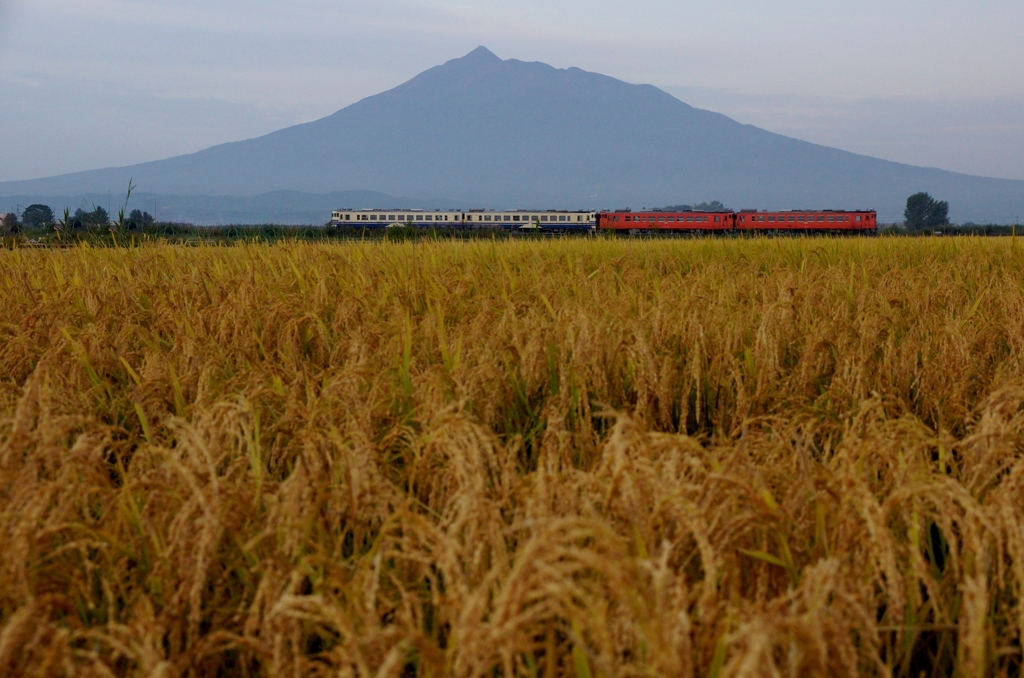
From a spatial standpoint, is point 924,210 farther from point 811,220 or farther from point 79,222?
point 79,222

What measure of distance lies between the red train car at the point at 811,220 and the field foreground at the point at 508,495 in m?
30.6

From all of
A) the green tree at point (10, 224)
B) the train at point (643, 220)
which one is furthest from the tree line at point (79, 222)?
the train at point (643, 220)

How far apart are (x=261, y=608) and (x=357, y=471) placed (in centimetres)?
31

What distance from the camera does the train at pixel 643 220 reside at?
32.9 m

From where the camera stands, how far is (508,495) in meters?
1.77

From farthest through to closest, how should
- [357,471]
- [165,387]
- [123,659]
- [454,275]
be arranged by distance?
[454,275] < [165,387] < [357,471] < [123,659]

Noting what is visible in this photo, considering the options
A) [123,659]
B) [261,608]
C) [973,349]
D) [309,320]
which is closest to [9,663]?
[123,659]

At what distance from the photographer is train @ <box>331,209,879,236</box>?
32.9 metres

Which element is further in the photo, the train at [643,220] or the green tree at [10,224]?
the train at [643,220]

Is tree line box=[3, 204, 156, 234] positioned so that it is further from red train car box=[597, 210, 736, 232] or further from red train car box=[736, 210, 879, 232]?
red train car box=[736, 210, 879, 232]

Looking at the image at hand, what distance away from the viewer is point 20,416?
1.69 m

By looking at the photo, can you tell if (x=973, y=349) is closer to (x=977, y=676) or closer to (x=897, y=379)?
(x=897, y=379)

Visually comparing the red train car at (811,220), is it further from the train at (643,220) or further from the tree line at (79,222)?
the tree line at (79,222)

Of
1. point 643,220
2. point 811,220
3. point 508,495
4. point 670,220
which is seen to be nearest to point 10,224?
point 508,495
